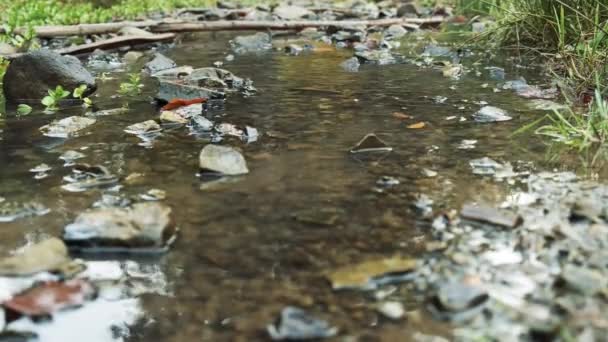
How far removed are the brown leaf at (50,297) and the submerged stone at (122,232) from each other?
18cm

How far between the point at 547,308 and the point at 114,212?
3.70ft

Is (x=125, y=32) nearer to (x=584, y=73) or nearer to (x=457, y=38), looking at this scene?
(x=457, y=38)

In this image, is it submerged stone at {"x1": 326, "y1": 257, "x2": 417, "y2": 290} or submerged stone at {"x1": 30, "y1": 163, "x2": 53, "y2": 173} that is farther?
submerged stone at {"x1": 30, "y1": 163, "x2": 53, "y2": 173}

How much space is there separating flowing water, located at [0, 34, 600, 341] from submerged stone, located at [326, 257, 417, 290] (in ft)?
0.11

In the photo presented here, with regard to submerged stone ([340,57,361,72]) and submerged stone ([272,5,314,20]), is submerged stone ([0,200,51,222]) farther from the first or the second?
submerged stone ([272,5,314,20])

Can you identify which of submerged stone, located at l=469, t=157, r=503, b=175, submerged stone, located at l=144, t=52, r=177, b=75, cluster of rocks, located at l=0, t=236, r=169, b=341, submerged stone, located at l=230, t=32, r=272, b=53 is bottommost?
submerged stone, located at l=230, t=32, r=272, b=53

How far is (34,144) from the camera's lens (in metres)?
2.61

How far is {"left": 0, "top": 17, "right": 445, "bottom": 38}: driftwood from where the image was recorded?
22.3 feet

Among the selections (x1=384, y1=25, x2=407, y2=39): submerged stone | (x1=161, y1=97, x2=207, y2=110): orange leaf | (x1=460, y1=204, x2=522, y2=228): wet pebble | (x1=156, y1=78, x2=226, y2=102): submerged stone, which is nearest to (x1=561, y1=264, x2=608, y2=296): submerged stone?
(x1=460, y1=204, x2=522, y2=228): wet pebble

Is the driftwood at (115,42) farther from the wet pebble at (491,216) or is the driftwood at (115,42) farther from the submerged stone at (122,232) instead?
the wet pebble at (491,216)

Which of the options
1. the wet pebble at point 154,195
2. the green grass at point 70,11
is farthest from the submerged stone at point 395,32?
the wet pebble at point 154,195

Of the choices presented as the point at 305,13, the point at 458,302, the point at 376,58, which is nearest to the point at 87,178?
the point at 458,302

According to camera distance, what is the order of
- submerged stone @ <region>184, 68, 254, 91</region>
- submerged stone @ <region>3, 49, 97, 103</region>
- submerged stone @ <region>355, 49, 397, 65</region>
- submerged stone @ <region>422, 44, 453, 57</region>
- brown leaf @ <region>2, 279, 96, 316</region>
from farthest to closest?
submerged stone @ <region>422, 44, 453, 57</region>, submerged stone @ <region>355, 49, 397, 65</region>, submerged stone @ <region>184, 68, 254, 91</region>, submerged stone @ <region>3, 49, 97, 103</region>, brown leaf @ <region>2, 279, 96, 316</region>

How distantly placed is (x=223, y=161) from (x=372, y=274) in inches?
37.7
